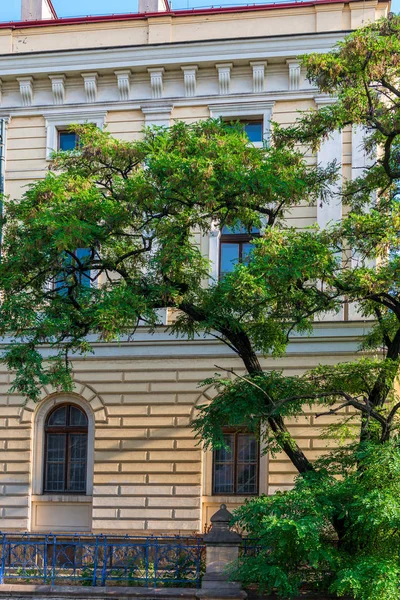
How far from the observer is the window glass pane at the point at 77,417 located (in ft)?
80.8

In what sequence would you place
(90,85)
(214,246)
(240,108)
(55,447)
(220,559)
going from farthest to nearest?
(90,85)
(55,447)
(240,108)
(214,246)
(220,559)

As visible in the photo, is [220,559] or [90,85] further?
[90,85]

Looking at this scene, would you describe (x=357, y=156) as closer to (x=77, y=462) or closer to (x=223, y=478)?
(x=223, y=478)

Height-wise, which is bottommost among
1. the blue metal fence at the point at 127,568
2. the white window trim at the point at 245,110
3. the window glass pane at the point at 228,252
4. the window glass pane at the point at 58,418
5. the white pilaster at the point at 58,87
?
the blue metal fence at the point at 127,568

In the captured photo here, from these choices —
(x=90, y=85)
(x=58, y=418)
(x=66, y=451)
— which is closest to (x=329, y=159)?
(x=90, y=85)

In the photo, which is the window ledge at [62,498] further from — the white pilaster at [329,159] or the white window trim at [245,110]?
the white window trim at [245,110]

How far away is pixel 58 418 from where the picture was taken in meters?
24.8

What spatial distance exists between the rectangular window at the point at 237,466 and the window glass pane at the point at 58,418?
3.76 meters

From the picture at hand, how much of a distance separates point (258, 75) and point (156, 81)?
2457mm

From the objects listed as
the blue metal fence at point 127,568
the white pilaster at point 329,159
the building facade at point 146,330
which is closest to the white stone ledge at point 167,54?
the building facade at point 146,330

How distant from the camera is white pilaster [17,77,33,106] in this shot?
83.8 ft

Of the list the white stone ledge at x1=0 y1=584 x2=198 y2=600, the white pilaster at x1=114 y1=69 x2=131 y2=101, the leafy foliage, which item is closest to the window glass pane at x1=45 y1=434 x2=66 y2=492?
the white stone ledge at x1=0 y1=584 x2=198 y2=600

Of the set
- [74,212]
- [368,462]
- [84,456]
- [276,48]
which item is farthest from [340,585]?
[276,48]

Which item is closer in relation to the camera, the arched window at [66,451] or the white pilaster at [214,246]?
the white pilaster at [214,246]
